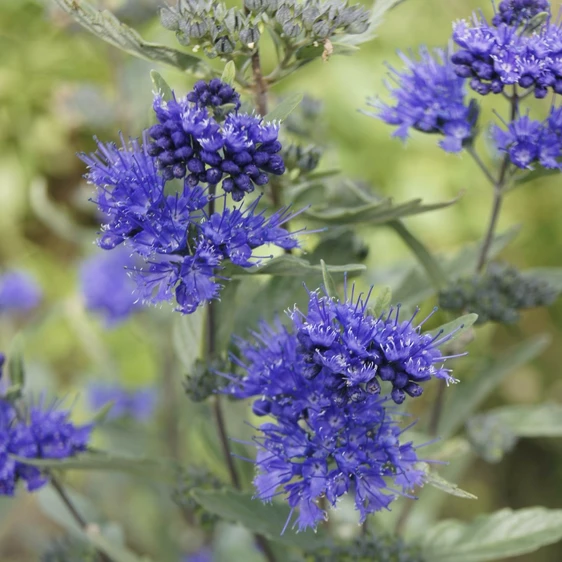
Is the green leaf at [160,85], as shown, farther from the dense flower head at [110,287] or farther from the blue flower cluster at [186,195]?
the dense flower head at [110,287]

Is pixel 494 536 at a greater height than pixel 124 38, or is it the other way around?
pixel 124 38

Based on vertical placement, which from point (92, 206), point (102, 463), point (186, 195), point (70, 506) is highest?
point (92, 206)

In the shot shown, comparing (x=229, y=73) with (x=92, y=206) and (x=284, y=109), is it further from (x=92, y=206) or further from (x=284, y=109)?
(x=92, y=206)

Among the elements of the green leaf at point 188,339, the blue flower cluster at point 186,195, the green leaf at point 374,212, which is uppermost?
the green leaf at point 374,212

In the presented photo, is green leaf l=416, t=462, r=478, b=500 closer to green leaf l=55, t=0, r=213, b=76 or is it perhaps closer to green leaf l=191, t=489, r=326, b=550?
green leaf l=191, t=489, r=326, b=550

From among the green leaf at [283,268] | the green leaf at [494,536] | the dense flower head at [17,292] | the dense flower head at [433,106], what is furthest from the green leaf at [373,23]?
the dense flower head at [17,292]

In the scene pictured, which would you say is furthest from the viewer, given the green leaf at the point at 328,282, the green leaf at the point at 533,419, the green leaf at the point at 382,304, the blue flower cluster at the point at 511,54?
the green leaf at the point at 533,419

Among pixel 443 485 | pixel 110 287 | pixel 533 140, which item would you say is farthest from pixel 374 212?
pixel 110 287
